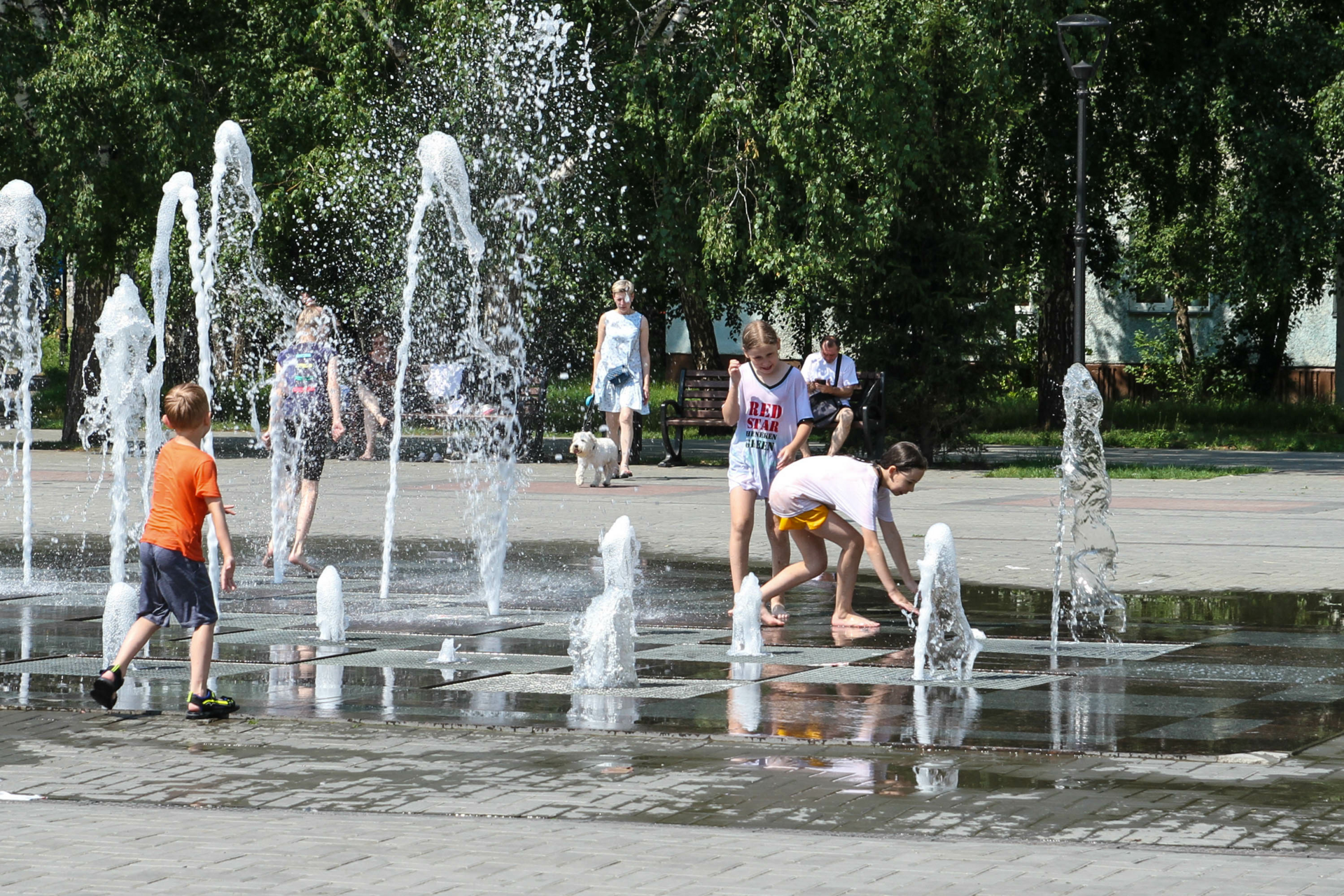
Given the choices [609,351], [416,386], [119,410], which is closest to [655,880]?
[119,410]

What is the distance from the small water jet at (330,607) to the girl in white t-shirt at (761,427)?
89.3 inches

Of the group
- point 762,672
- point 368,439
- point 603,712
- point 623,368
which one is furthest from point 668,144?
point 603,712

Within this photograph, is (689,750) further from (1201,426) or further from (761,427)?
(1201,426)

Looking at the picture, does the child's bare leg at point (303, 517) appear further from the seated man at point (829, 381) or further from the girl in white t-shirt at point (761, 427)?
the seated man at point (829, 381)

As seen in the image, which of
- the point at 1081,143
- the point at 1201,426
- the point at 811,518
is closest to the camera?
the point at 811,518

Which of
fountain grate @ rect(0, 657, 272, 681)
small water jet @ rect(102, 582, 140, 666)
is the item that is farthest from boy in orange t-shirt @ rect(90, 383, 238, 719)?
fountain grate @ rect(0, 657, 272, 681)

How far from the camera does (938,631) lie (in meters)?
9.20

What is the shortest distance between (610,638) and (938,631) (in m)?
1.65

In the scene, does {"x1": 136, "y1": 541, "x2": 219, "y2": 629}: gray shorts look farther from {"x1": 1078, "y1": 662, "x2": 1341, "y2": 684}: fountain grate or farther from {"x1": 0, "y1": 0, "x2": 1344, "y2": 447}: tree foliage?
{"x1": 0, "y1": 0, "x2": 1344, "y2": 447}: tree foliage

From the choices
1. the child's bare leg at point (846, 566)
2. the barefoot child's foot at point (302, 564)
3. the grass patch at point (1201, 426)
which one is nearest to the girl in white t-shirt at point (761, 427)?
the child's bare leg at point (846, 566)

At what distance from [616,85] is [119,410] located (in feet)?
36.8

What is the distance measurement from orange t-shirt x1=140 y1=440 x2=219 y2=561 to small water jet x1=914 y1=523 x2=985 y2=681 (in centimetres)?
307

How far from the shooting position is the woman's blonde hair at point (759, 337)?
36.3ft

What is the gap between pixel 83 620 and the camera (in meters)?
10.7
